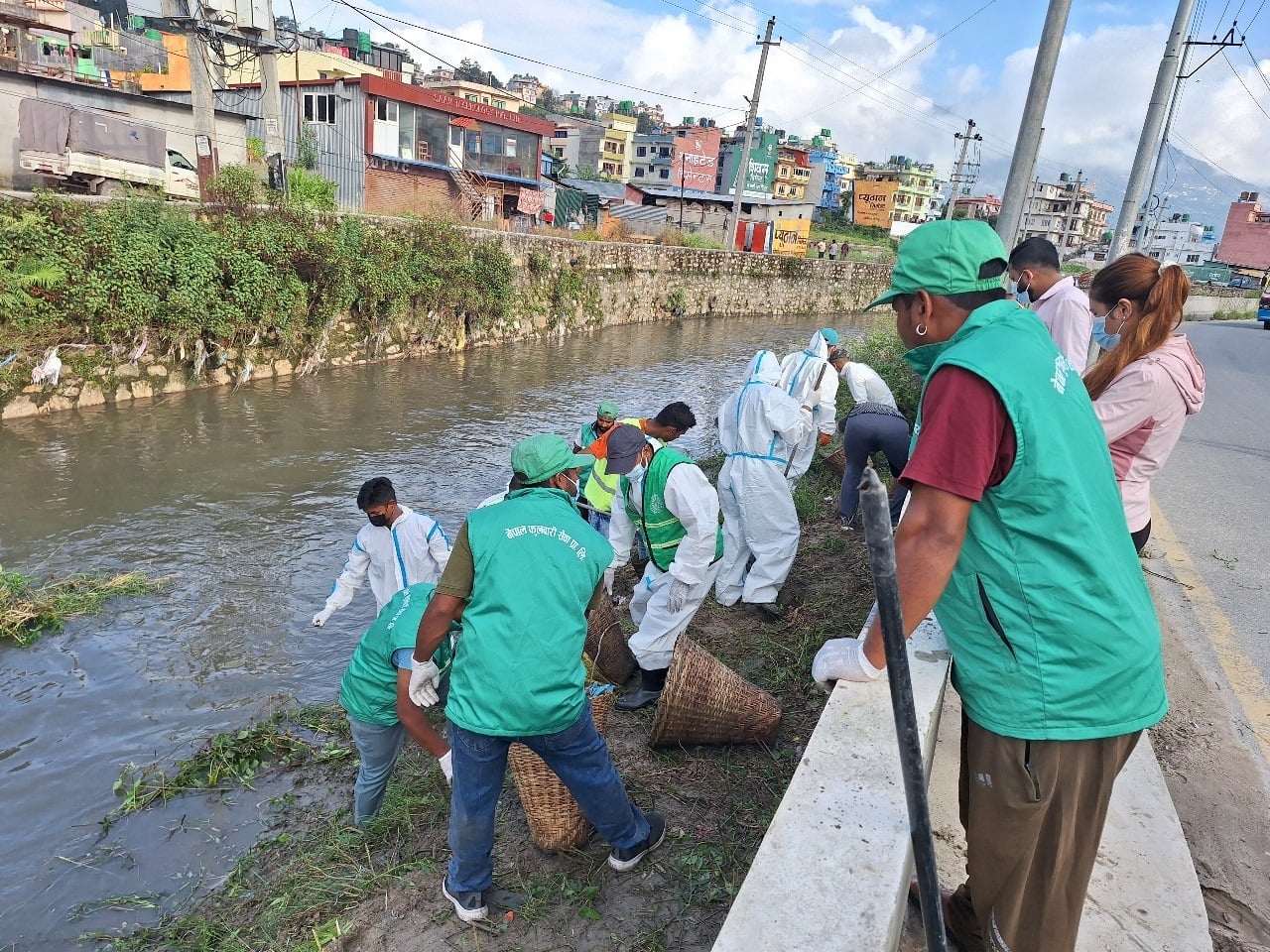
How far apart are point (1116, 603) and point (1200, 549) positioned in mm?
4869

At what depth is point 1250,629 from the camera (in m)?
4.27

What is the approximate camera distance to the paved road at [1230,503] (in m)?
4.57

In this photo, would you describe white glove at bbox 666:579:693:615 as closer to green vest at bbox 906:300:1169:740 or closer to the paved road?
green vest at bbox 906:300:1169:740

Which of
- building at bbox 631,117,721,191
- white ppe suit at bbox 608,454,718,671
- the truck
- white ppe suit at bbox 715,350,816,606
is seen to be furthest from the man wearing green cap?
building at bbox 631,117,721,191

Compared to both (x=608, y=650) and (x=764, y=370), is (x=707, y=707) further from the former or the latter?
(x=764, y=370)

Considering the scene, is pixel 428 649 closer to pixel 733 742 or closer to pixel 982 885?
pixel 733 742

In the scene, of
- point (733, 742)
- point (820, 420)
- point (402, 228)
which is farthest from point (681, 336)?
point (733, 742)

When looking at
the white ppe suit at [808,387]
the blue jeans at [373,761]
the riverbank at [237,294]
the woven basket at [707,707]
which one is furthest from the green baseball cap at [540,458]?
the riverbank at [237,294]

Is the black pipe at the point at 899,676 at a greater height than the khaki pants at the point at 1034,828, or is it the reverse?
the black pipe at the point at 899,676

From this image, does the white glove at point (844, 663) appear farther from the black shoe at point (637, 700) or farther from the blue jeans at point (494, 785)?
the black shoe at point (637, 700)

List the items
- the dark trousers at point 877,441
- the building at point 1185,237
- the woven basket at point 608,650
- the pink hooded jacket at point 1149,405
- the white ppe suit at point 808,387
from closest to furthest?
1. the pink hooded jacket at point 1149,405
2. the woven basket at point 608,650
3. the dark trousers at point 877,441
4. the white ppe suit at point 808,387
5. the building at point 1185,237

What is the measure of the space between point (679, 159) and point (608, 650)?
50030mm

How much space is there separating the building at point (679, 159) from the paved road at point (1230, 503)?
Result: 135 ft

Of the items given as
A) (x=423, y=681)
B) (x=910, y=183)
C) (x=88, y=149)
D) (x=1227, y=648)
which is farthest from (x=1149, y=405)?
(x=910, y=183)
